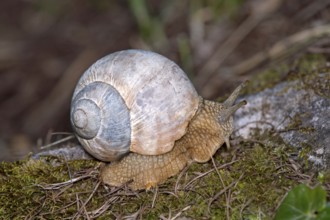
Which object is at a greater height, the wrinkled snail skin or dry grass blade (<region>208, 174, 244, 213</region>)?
the wrinkled snail skin

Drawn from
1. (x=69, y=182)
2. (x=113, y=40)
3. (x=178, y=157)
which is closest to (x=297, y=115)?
(x=178, y=157)

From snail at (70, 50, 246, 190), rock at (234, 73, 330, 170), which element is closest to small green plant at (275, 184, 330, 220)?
rock at (234, 73, 330, 170)

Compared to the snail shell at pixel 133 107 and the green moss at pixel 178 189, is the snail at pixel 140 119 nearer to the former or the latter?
the snail shell at pixel 133 107

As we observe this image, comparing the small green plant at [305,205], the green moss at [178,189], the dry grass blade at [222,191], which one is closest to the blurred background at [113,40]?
the green moss at [178,189]

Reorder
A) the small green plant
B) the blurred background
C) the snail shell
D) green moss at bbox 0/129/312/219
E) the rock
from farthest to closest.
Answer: the blurred background, the rock, the snail shell, green moss at bbox 0/129/312/219, the small green plant

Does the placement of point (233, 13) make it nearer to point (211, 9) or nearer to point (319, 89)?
point (211, 9)

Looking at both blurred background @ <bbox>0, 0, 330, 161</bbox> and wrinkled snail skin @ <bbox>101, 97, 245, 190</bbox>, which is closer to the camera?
wrinkled snail skin @ <bbox>101, 97, 245, 190</bbox>

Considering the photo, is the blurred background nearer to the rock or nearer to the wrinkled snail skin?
the rock
